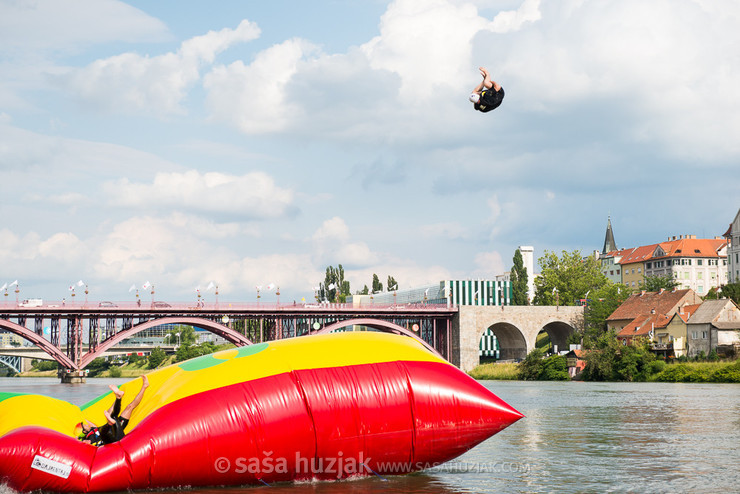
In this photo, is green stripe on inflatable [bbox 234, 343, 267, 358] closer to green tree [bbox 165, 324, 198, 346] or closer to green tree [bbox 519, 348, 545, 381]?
green tree [bbox 519, 348, 545, 381]

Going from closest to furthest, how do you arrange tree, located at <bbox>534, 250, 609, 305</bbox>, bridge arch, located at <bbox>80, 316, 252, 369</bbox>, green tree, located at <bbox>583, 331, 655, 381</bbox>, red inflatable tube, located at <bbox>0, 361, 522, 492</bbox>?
1. red inflatable tube, located at <bbox>0, 361, 522, 492</bbox>
2. green tree, located at <bbox>583, 331, 655, 381</bbox>
3. bridge arch, located at <bbox>80, 316, 252, 369</bbox>
4. tree, located at <bbox>534, 250, 609, 305</bbox>

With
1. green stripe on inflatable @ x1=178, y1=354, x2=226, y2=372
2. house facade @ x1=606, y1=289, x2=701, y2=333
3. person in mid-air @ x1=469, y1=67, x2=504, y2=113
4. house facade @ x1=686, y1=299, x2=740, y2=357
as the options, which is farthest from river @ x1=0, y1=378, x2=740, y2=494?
house facade @ x1=606, y1=289, x2=701, y2=333

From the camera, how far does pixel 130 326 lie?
73.0 m

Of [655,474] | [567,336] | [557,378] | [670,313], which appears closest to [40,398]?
[655,474]

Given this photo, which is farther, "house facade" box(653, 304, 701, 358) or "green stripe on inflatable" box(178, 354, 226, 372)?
"house facade" box(653, 304, 701, 358)

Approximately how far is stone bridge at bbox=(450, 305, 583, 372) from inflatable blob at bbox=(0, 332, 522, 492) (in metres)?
73.1

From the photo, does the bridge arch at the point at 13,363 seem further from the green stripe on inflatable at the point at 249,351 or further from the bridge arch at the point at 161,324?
the green stripe on inflatable at the point at 249,351

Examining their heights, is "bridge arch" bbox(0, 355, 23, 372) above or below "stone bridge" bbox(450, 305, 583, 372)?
below

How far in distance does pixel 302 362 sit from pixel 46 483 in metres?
4.06

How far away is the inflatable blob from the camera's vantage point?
1163 centimetres

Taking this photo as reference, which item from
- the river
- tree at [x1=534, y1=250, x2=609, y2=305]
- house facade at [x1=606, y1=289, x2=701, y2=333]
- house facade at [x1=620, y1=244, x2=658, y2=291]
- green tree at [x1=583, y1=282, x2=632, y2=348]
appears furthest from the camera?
house facade at [x1=620, y1=244, x2=658, y2=291]

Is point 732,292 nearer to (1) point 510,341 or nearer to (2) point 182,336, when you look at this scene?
(1) point 510,341

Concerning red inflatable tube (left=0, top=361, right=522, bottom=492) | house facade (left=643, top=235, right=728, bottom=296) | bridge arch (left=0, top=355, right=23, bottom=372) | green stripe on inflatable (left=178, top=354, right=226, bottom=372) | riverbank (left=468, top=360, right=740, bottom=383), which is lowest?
bridge arch (left=0, top=355, right=23, bottom=372)

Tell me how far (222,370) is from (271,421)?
125 cm
